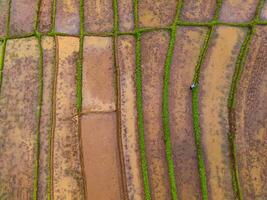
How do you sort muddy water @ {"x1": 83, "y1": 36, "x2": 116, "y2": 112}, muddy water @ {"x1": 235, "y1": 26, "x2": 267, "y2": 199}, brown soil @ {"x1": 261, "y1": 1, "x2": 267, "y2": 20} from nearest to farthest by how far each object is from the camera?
1. muddy water @ {"x1": 235, "y1": 26, "x2": 267, "y2": 199}
2. muddy water @ {"x1": 83, "y1": 36, "x2": 116, "y2": 112}
3. brown soil @ {"x1": 261, "y1": 1, "x2": 267, "y2": 20}

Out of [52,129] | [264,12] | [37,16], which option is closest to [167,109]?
[52,129]

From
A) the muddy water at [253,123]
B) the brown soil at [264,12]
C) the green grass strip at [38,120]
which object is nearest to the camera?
the muddy water at [253,123]

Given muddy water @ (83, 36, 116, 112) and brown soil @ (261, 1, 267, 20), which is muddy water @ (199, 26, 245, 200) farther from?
muddy water @ (83, 36, 116, 112)

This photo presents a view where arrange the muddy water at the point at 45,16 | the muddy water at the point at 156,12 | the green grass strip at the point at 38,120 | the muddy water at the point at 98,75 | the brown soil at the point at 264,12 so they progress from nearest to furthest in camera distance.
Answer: the green grass strip at the point at 38,120, the muddy water at the point at 98,75, the brown soil at the point at 264,12, the muddy water at the point at 156,12, the muddy water at the point at 45,16

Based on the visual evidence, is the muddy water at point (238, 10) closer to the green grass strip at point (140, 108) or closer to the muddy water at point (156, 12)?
the muddy water at point (156, 12)

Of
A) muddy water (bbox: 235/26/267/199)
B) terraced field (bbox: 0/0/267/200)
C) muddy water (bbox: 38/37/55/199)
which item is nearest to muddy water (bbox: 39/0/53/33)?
terraced field (bbox: 0/0/267/200)

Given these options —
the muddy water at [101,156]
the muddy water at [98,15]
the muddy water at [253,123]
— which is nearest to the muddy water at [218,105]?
the muddy water at [253,123]

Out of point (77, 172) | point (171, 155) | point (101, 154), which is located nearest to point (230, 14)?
point (171, 155)
